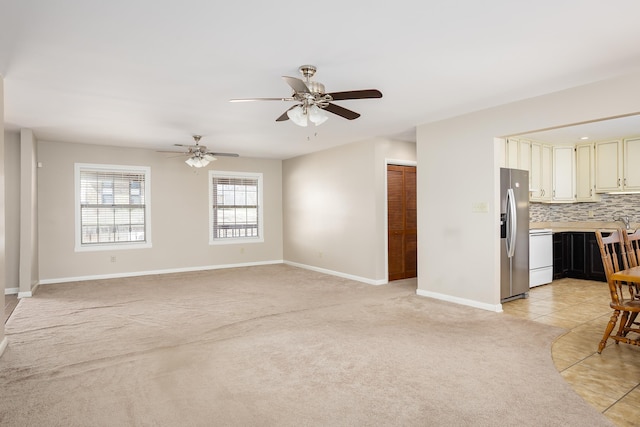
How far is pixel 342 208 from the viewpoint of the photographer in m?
7.00

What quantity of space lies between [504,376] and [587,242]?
4827 mm

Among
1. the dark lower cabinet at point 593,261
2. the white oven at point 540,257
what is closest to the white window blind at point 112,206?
the white oven at point 540,257

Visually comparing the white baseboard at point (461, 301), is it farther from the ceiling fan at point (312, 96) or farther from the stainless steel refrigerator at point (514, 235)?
the ceiling fan at point (312, 96)

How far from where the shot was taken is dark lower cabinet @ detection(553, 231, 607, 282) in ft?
20.7

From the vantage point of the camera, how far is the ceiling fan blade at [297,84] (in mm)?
2814

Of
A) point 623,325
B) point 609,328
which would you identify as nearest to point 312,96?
point 609,328

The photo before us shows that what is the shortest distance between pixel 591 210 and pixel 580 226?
339mm

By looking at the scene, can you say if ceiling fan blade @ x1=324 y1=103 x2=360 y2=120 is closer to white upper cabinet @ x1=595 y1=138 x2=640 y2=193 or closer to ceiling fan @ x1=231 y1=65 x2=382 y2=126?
ceiling fan @ x1=231 y1=65 x2=382 y2=126

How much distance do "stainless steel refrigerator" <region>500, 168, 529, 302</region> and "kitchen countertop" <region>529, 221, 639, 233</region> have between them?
1853mm

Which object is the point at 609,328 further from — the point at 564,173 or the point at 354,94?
the point at 564,173

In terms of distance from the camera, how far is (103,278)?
22.8ft

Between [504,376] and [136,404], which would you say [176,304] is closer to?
[136,404]

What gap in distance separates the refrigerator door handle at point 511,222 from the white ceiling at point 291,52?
1.28 m

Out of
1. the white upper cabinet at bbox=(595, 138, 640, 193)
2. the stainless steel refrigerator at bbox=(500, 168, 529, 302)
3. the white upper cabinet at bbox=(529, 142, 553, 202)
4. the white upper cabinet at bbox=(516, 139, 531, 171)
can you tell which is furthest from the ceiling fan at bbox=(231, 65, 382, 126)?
the white upper cabinet at bbox=(595, 138, 640, 193)
